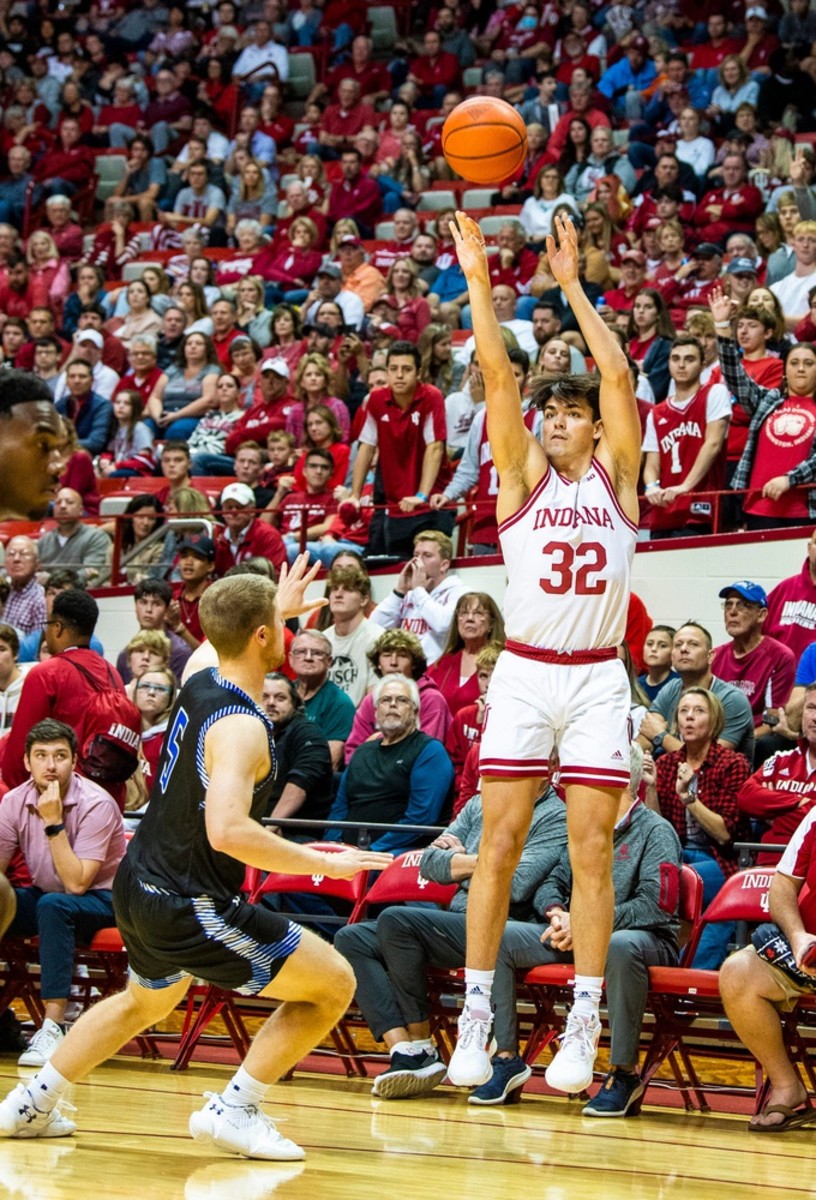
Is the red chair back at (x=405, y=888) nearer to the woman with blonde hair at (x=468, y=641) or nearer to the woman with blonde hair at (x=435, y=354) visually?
the woman with blonde hair at (x=468, y=641)

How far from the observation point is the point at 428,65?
64.7 feet

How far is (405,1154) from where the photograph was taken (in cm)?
571

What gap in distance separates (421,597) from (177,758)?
4846 millimetres

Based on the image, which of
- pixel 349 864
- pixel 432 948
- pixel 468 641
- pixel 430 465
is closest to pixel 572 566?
pixel 349 864

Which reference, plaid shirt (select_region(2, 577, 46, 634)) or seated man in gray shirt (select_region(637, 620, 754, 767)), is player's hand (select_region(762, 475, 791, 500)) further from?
plaid shirt (select_region(2, 577, 46, 634))

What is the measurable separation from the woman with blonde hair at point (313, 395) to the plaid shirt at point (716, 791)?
5133mm

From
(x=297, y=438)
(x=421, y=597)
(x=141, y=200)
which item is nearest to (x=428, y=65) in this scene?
(x=141, y=200)

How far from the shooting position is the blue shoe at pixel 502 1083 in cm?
686

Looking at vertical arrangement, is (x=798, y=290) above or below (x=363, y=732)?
above

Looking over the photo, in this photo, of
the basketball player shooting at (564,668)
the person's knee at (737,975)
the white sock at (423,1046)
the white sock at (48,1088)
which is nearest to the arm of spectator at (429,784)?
the white sock at (423,1046)

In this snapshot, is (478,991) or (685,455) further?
(685,455)

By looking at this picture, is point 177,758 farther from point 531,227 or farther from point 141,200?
point 141,200

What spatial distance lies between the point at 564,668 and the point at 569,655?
0.05 metres

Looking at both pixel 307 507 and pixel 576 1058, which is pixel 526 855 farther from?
pixel 307 507
